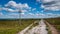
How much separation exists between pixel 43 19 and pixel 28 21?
0.26m

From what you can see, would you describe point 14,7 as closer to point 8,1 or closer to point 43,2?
point 8,1

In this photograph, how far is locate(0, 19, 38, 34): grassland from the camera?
418 cm

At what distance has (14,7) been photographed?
13.9 ft

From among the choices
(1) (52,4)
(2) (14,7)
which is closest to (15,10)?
(2) (14,7)

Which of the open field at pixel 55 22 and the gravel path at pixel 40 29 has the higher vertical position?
the open field at pixel 55 22

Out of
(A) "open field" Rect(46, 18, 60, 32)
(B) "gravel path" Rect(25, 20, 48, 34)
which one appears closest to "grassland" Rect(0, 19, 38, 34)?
(B) "gravel path" Rect(25, 20, 48, 34)

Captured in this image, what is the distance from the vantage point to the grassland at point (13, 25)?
418 cm

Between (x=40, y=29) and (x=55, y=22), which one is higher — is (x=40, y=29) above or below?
below

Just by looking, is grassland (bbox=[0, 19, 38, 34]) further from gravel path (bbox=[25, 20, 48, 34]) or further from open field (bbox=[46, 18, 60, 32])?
open field (bbox=[46, 18, 60, 32])

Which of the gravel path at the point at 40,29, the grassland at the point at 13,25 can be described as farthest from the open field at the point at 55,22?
the grassland at the point at 13,25

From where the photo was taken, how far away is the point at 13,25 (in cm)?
423

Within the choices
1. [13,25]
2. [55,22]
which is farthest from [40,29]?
[13,25]

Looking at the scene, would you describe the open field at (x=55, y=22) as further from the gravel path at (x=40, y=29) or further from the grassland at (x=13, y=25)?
the grassland at (x=13, y=25)

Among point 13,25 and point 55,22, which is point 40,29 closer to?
point 55,22
